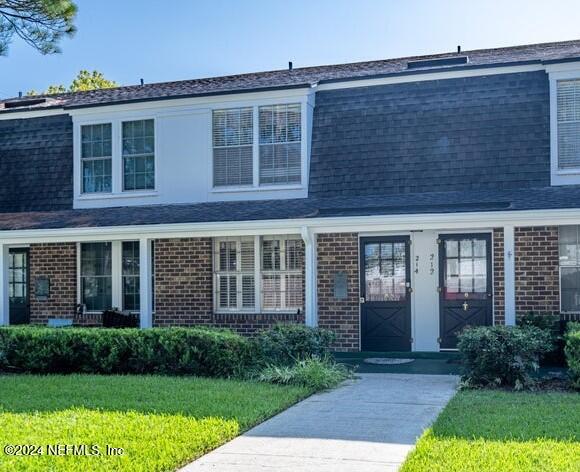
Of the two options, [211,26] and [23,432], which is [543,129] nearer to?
[211,26]

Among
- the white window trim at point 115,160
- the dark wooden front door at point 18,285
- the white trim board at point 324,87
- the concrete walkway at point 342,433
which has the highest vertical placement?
the white trim board at point 324,87

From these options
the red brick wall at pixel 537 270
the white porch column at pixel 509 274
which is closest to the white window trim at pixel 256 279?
the white porch column at pixel 509 274

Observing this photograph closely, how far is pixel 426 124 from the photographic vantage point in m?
14.9

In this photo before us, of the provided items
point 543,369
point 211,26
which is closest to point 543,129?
point 543,369

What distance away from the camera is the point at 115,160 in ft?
55.0

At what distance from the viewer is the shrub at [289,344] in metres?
12.3

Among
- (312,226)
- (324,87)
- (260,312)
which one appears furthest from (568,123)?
(260,312)

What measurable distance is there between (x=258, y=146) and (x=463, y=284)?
15.6 ft

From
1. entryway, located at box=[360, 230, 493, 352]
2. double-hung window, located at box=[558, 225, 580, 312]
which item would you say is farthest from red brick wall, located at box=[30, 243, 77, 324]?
double-hung window, located at box=[558, 225, 580, 312]

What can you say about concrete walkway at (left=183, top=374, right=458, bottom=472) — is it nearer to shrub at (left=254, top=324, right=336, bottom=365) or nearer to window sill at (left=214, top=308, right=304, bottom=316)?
shrub at (left=254, top=324, right=336, bottom=365)

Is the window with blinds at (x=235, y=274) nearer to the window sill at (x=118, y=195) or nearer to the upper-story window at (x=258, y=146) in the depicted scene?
the upper-story window at (x=258, y=146)

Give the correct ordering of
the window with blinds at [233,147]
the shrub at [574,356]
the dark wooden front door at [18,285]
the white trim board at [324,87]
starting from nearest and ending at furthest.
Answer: the shrub at [574,356], the white trim board at [324,87], the window with blinds at [233,147], the dark wooden front door at [18,285]

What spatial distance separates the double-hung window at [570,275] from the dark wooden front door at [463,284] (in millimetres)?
1186

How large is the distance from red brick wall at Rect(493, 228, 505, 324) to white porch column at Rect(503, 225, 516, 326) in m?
0.25
